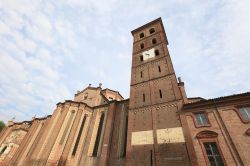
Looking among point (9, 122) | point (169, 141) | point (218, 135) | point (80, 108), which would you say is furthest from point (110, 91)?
point (9, 122)

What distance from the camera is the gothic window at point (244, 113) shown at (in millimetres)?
10266

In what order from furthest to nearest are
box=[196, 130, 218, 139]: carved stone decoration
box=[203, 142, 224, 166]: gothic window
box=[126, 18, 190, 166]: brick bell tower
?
box=[126, 18, 190, 166]: brick bell tower → box=[196, 130, 218, 139]: carved stone decoration → box=[203, 142, 224, 166]: gothic window

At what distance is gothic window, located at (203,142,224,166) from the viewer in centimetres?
962

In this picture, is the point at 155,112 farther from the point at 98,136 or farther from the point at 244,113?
the point at 98,136

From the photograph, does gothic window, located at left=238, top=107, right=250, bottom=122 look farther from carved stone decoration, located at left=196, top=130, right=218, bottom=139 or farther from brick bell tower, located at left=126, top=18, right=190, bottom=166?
brick bell tower, located at left=126, top=18, right=190, bottom=166

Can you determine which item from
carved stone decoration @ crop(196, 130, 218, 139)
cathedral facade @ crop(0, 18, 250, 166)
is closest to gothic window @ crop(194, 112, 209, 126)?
cathedral facade @ crop(0, 18, 250, 166)

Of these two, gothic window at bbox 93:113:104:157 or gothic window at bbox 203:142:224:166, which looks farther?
gothic window at bbox 93:113:104:157

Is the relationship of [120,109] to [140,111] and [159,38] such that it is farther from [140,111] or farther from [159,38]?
[159,38]

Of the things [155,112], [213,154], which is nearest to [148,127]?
[155,112]

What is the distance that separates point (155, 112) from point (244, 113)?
679cm

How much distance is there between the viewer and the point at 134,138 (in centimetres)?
1345

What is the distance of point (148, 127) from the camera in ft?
44.2

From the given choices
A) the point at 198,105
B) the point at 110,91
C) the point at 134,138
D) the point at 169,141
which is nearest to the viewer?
the point at 169,141

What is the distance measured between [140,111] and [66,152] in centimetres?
1040
